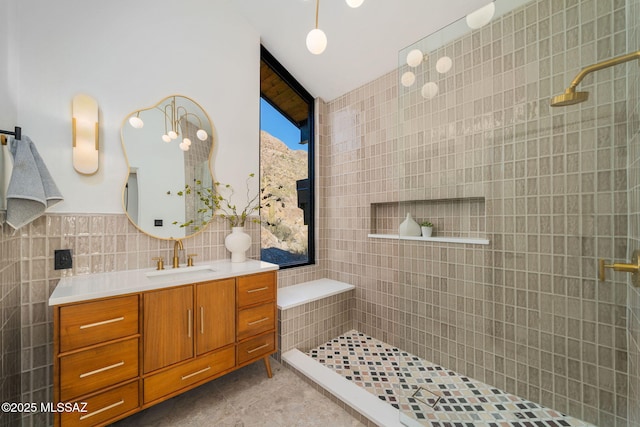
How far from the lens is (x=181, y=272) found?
189cm

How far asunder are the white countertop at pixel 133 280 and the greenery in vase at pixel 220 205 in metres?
0.38

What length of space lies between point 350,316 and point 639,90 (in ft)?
8.53

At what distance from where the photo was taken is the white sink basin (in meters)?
1.77

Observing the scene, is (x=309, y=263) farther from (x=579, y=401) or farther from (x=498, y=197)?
(x=579, y=401)

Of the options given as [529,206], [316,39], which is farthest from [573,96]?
[316,39]

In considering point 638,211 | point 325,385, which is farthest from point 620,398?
point 325,385

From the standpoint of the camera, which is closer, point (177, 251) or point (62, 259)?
point (62, 259)

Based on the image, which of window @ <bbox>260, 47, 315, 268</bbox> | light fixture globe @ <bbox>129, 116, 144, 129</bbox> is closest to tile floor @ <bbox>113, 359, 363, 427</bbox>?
window @ <bbox>260, 47, 315, 268</bbox>

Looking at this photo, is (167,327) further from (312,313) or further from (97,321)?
(312,313)

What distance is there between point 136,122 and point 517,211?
262 centimetres

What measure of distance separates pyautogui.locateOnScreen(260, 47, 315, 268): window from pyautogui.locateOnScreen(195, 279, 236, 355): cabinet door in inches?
37.4

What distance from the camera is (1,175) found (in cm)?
132

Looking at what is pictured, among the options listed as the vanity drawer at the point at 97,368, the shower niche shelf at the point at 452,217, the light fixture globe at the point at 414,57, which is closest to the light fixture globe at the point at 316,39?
the light fixture globe at the point at 414,57

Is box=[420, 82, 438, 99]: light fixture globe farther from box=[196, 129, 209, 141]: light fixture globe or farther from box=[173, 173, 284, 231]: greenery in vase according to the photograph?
box=[196, 129, 209, 141]: light fixture globe
